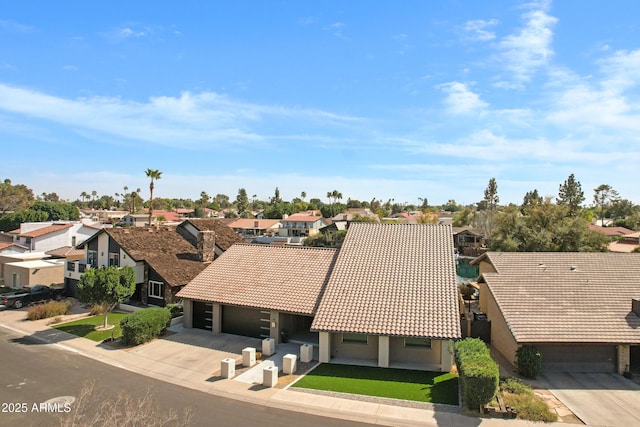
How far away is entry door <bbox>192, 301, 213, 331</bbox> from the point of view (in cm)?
2644

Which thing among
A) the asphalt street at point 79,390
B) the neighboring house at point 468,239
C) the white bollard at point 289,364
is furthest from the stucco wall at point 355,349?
the neighboring house at point 468,239

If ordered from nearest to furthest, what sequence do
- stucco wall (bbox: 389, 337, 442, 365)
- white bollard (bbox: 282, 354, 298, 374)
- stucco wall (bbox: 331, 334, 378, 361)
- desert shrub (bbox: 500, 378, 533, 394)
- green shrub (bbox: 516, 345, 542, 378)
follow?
1. desert shrub (bbox: 500, 378, 533, 394)
2. green shrub (bbox: 516, 345, 542, 378)
3. white bollard (bbox: 282, 354, 298, 374)
4. stucco wall (bbox: 389, 337, 442, 365)
5. stucco wall (bbox: 331, 334, 378, 361)

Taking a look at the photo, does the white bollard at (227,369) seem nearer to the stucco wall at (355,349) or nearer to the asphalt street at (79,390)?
the asphalt street at (79,390)

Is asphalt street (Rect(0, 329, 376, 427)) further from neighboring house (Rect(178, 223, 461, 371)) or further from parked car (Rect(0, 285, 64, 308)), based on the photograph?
parked car (Rect(0, 285, 64, 308))

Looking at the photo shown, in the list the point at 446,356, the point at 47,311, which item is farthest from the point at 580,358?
the point at 47,311

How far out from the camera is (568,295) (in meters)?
21.4

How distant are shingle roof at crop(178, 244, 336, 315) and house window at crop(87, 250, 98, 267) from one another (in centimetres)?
1397

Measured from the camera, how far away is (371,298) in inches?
842

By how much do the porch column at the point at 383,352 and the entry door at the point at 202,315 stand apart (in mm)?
12168

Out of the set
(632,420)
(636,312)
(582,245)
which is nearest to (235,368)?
(632,420)

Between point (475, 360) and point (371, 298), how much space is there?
21.9ft

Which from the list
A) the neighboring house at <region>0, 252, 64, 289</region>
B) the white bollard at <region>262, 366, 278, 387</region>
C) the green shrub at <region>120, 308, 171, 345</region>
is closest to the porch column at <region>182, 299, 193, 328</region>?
the green shrub at <region>120, 308, 171, 345</region>

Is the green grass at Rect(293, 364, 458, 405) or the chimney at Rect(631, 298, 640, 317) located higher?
the chimney at Rect(631, 298, 640, 317)

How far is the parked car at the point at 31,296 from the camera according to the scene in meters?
31.9
